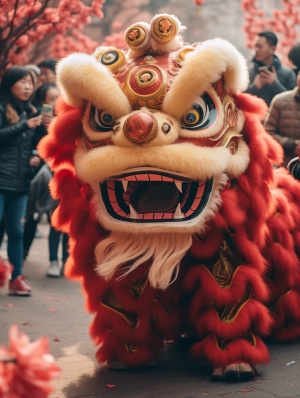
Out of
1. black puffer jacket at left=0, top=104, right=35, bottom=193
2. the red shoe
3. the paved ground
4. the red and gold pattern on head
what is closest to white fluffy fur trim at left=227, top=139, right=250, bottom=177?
the red and gold pattern on head

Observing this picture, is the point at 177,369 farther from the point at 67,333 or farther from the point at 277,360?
the point at 67,333

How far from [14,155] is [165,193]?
2.79 metres

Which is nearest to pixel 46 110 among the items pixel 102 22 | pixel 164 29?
pixel 164 29

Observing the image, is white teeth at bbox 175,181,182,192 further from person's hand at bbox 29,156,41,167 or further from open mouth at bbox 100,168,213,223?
person's hand at bbox 29,156,41,167

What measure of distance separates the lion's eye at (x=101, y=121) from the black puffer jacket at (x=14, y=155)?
7.73ft

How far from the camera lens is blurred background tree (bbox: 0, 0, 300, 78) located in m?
8.27

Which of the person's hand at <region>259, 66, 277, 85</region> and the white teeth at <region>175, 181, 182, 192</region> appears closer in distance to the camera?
the white teeth at <region>175, 181, 182, 192</region>

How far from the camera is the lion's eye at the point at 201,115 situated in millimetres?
4820

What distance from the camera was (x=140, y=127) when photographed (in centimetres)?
459

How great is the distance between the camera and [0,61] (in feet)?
26.2

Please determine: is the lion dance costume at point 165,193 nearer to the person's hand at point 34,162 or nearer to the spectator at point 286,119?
the spectator at point 286,119

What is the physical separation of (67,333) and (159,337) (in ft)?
4.14

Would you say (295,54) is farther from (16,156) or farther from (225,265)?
(225,265)

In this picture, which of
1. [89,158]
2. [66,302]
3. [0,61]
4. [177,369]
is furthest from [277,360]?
[0,61]
